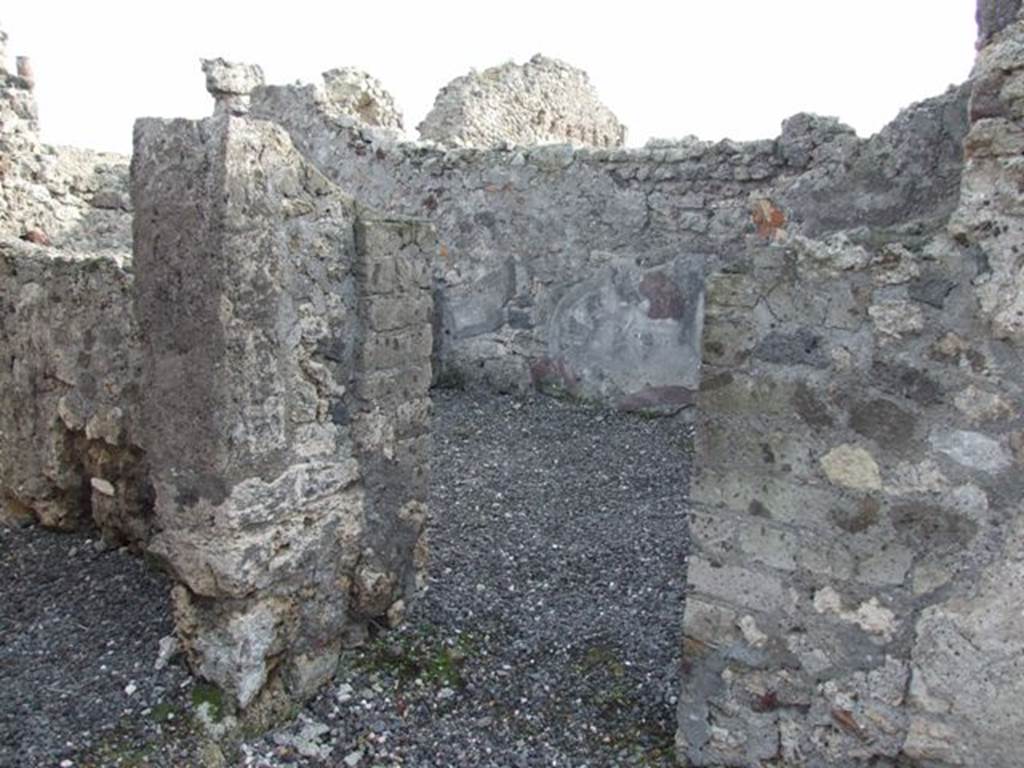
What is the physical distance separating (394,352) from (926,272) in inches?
75.5

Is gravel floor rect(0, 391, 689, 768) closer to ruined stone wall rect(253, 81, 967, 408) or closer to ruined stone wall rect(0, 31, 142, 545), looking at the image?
ruined stone wall rect(0, 31, 142, 545)

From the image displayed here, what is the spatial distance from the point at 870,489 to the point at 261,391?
73.6 inches

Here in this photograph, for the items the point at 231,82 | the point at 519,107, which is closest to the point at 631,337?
the point at 231,82

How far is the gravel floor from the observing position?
2.92 m

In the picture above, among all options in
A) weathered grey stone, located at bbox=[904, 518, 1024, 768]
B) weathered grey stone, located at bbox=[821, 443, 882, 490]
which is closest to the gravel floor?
weathered grey stone, located at bbox=[904, 518, 1024, 768]

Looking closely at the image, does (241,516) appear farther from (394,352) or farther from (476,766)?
(476,766)

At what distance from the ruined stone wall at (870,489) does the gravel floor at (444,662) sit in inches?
21.4

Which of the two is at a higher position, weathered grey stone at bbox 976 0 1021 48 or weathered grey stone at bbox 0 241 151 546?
weathered grey stone at bbox 976 0 1021 48

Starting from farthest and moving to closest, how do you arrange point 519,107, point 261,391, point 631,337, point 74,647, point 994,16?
point 519,107
point 631,337
point 74,647
point 261,391
point 994,16

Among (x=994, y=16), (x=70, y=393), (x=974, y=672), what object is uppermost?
(x=994, y=16)

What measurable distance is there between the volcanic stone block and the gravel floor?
200mm

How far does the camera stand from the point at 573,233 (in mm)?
6969

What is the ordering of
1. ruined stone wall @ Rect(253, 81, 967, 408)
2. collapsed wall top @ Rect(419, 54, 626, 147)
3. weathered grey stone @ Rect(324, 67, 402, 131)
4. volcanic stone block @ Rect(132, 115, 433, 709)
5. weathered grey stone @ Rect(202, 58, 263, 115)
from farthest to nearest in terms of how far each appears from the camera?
1. collapsed wall top @ Rect(419, 54, 626, 147)
2. weathered grey stone @ Rect(324, 67, 402, 131)
3. weathered grey stone @ Rect(202, 58, 263, 115)
4. ruined stone wall @ Rect(253, 81, 967, 408)
5. volcanic stone block @ Rect(132, 115, 433, 709)

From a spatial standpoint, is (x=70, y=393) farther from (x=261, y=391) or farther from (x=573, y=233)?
(x=573, y=233)
